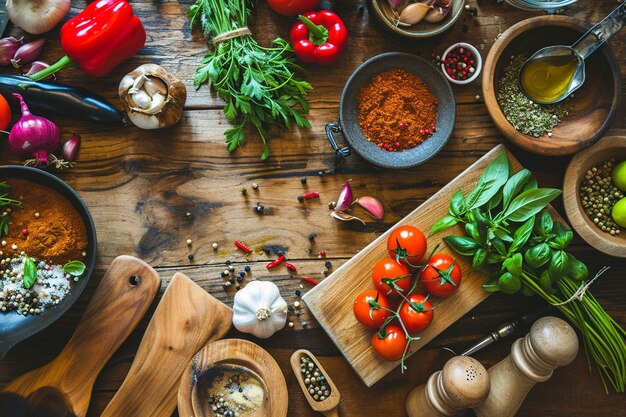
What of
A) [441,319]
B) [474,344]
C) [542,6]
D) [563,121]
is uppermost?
[542,6]

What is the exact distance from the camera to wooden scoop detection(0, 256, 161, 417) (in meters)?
1.67

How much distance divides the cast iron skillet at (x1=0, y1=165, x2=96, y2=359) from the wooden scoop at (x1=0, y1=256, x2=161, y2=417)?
0.36ft

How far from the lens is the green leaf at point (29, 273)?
5.08ft

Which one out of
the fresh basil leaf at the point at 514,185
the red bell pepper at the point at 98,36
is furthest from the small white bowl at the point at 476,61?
the red bell pepper at the point at 98,36

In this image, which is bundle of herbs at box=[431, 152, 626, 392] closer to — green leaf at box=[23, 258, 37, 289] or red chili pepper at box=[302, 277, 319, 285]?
red chili pepper at box=[302, 277, 319, 285]

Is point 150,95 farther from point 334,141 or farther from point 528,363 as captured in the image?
point 528,363

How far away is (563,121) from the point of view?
5.74 ft

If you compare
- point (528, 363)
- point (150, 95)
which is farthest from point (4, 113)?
point (528, 363)

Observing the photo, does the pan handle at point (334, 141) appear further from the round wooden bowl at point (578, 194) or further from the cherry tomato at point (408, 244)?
the round wooden bowl at point (578, 194)

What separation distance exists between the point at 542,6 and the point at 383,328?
114 centimetres

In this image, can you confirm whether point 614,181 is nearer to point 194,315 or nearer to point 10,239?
point 194,315

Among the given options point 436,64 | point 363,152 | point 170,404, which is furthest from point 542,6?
point 170,404

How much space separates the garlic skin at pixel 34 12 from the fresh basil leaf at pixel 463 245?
4.67ft

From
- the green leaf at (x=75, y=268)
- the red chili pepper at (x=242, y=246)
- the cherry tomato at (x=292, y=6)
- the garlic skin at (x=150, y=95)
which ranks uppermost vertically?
the cherry tomato at (x=292, y=6)
